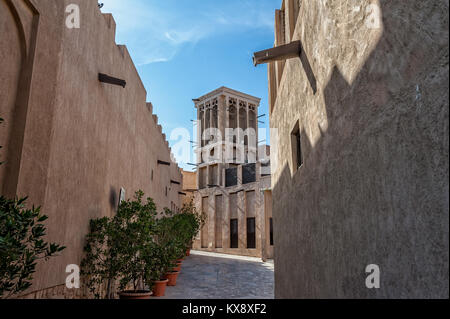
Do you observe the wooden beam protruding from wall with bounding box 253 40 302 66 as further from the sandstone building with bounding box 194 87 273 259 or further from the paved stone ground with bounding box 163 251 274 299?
the sandstone building with bounding box 194 87 273 259

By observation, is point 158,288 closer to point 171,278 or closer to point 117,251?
point 171,278

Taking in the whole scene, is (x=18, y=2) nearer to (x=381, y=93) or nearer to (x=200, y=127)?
(x=381, y=93)

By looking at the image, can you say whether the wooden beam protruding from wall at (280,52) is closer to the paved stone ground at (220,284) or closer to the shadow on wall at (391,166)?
the shadow on wall at (391,166)

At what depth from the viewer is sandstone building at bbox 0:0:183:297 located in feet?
12.0

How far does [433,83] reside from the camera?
1.97m

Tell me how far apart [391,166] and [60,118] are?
3909 millimetres

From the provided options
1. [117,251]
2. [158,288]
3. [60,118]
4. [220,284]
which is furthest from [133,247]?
[220,284]

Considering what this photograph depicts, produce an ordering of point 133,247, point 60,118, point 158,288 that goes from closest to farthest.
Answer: point 60,118 < point 133,247 < point 158,288

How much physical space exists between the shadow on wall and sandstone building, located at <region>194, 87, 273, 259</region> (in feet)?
54.7

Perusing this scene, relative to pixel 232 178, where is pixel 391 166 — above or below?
below

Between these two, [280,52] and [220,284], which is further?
[220,284]

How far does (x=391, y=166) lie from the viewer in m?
2.44

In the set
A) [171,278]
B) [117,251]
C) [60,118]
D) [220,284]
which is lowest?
[220,284]
